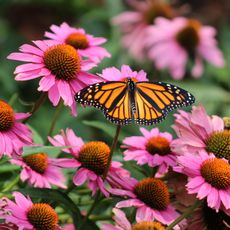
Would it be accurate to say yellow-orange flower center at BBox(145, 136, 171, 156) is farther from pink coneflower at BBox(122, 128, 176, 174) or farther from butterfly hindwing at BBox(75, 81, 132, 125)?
butterfly hindwing at BBox(75, 81, 132, 125)

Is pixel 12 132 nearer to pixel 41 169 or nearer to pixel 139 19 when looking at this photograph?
pixel 41 169

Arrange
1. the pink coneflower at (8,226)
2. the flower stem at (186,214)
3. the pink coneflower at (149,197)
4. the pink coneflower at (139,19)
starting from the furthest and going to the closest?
the pink coneflower at (139,19) < the pink coneflower at (149,197) < the flower stem at (186,214) < the pink coneflower at (8,226)

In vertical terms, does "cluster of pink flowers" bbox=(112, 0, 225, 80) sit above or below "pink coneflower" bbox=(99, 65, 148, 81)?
below

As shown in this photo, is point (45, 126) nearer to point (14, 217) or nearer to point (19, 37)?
point (19, 37)

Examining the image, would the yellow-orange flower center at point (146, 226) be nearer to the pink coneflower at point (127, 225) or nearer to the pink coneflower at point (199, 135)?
the pink coneflower at point (127, 225)

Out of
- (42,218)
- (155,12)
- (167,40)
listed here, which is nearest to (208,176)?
(42,218)

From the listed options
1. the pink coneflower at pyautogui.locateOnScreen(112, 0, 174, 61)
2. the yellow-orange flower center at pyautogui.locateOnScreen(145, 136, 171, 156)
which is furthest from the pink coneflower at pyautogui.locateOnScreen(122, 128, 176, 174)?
the pink coneflower at pyautogui.locateOnScreen(112, 0, 174, 61)

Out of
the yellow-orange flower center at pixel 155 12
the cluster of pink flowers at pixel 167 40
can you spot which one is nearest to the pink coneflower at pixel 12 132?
the cluster of pink flowers at pixel 167 40
